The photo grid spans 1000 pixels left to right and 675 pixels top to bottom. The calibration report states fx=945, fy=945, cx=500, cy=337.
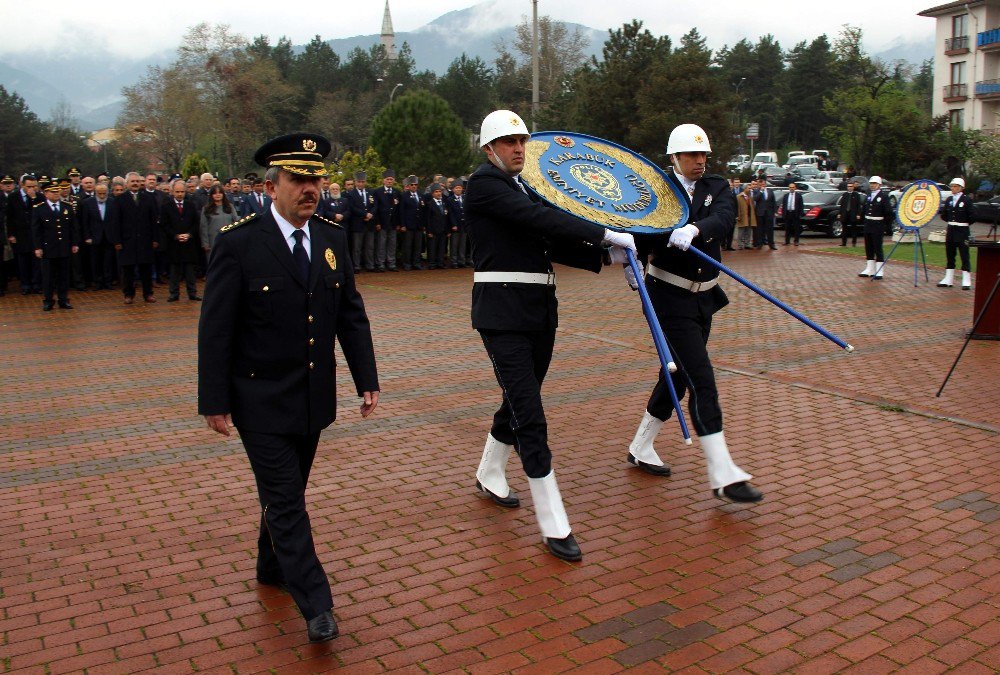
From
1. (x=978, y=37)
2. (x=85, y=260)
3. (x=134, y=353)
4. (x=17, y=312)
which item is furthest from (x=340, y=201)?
(x=978, y=37)

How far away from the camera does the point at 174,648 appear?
13.0 ft

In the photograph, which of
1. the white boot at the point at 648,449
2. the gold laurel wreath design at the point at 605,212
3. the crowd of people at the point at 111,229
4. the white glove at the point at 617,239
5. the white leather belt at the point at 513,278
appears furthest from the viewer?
the crowd of people at the point at 111,229

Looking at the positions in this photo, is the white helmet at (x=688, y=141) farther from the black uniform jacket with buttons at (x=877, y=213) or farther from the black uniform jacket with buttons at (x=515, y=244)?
the black uniform jacket with buttons at (x=877, y=213)

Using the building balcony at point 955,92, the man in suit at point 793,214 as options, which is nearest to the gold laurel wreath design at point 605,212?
the man in suit at point 793,214

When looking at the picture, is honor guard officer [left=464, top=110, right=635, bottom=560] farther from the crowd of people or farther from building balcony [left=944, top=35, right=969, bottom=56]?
building balcony [left=944, top=35, right=969, bottom=56]

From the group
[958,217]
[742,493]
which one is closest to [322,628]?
[742,493]

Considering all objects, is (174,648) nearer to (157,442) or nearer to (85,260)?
(157,442)

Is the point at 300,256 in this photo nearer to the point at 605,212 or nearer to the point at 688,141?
the point at 605,212

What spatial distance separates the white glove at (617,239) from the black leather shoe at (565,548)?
1550mm

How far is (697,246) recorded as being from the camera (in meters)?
5.71

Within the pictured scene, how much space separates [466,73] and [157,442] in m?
66.1

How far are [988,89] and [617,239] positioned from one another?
68.5 metres

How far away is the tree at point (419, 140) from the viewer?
43.0 m

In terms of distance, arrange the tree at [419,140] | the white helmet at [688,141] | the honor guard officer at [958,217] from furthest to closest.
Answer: the tree at [419,140], the honor guard officer at [958,217], the white helmet at [688,141]
